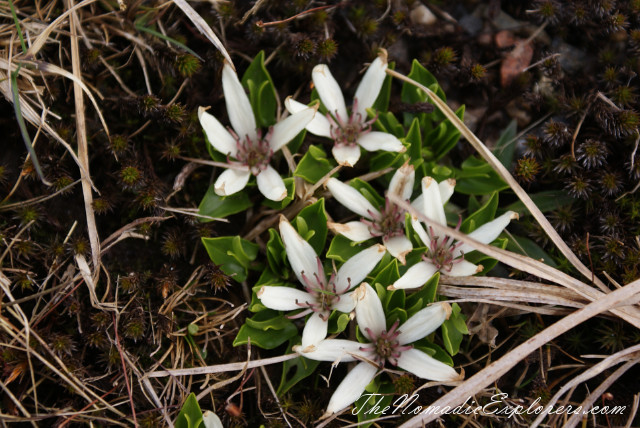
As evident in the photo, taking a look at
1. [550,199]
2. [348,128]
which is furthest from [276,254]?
[550,199]

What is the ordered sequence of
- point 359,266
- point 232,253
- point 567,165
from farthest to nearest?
point 567,165 < point 232,253 < point 359,266

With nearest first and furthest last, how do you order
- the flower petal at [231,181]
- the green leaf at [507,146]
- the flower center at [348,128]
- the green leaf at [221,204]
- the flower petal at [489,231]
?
the flower petal at [489,231], the flower petal at [231,181], the green leaf at [221,204], the flower center at [348,128], the green leaf at [507,146]

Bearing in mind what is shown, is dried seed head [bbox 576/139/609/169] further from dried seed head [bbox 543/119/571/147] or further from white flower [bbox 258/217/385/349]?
white flower [bbox 258/217/385/349]

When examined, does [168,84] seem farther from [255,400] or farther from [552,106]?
[552,106]

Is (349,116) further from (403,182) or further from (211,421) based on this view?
(211,421)

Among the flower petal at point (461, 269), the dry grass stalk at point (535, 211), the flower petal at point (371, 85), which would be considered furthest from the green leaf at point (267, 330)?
the dry grass stalk at point (535, 211)

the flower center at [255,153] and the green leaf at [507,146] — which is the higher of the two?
the green leaf at [507,146]

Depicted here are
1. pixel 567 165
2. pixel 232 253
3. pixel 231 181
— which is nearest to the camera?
pixel 232 253

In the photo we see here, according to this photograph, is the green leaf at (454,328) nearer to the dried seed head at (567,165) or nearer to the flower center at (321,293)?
the flower center at (321,293)
